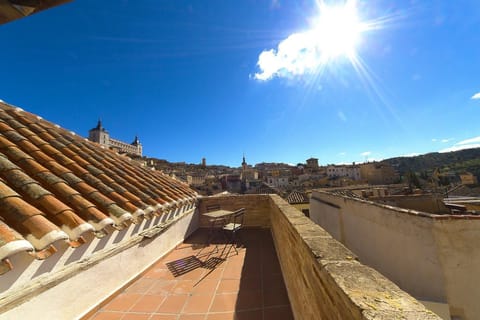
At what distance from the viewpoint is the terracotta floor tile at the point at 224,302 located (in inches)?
100

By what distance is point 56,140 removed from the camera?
12.5ft

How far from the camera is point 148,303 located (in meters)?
2.73

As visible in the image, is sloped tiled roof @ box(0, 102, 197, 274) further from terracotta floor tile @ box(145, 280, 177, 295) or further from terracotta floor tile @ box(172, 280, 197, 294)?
terracotta floor tile @ box(172, 280, 197, 294)

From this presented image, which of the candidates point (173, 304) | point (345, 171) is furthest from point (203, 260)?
point (345, 171)

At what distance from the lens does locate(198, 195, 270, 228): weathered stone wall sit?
20.9 ft

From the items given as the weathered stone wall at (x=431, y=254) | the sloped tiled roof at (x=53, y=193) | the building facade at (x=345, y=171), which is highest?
the building facade at (x=345, y=171)

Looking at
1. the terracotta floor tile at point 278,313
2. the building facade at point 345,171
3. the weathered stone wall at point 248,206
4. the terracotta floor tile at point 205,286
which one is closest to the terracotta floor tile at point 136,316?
the terracotta floor tile at point 205,286

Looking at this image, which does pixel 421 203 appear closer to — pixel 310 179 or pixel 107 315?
pixel 107 315

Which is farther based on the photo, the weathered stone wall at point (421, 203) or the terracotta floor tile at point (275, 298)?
the weathered stone wall at point (421, 203)

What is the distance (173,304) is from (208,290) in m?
0.53

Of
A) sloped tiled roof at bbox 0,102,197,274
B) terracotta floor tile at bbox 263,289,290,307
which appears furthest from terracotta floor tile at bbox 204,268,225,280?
sloped tiled roof at bbox 0,102,197,274

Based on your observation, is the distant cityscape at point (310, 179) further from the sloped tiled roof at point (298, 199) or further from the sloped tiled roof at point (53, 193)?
the sloped tiled roof at point (53, 193)

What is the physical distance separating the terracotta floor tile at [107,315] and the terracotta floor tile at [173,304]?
47 centimetres

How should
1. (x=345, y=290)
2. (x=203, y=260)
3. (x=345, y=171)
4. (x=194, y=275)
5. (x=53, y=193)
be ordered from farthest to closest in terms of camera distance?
(x=345, y=171) → (x=203, y=260) → (x=194, y=275) → (x=53, y=193) → (x=345, y=290)
